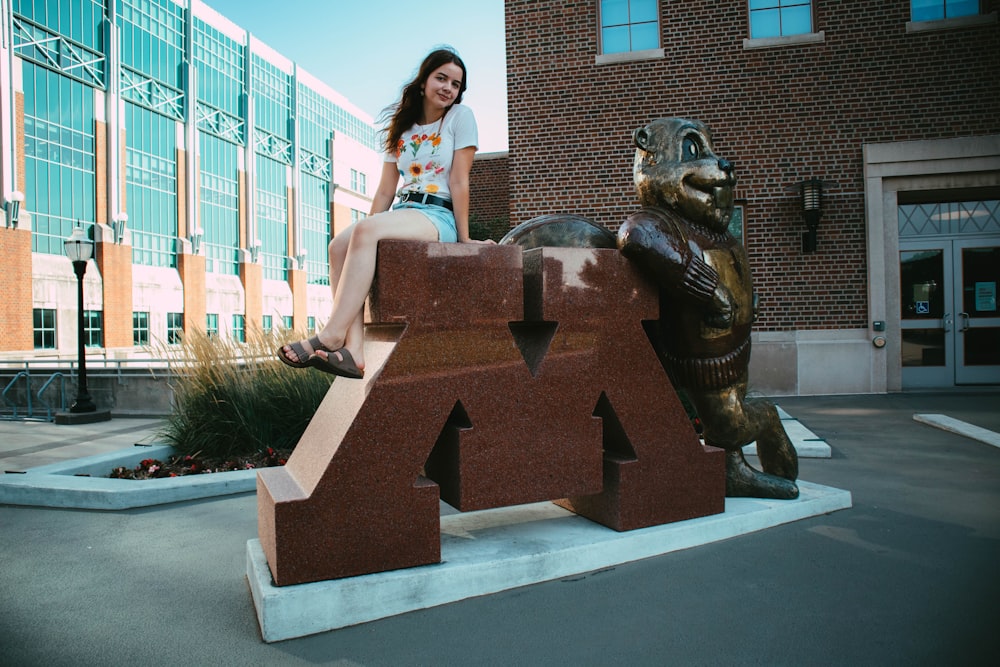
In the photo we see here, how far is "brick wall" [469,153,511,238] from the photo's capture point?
1662cm

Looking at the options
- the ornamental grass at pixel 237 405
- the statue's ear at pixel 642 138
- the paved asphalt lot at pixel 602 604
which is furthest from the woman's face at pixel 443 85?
the ornamental grass at pixel 237 405

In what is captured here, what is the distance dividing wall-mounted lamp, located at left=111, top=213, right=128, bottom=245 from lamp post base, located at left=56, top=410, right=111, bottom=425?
2018 centimetres

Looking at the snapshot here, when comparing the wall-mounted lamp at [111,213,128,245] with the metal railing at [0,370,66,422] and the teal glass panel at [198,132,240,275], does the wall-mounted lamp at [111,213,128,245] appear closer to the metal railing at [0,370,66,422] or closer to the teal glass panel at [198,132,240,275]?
the teal glass panel at [198,132,240,275]

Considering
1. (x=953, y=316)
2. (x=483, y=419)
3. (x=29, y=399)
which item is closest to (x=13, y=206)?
(x=29, y=399)

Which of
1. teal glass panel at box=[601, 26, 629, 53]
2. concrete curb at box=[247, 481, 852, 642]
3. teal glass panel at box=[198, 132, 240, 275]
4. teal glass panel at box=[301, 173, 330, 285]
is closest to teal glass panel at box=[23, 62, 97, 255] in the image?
teal glass panel at box=[198, 132, 240, 275]

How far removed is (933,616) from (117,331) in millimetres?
31195

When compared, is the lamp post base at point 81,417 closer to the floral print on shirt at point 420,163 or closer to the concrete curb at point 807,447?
the floral print on shirt at point 420,163

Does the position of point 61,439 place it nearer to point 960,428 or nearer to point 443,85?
point 443,85

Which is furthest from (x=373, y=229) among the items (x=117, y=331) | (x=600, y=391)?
(x=117, y=331)

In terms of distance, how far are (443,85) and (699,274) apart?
1701 millimetres

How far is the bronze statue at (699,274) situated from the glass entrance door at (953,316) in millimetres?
9978

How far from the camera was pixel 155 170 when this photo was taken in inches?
1211

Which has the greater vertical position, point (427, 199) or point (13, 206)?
point (13, 206)

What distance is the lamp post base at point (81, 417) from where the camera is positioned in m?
10.5
